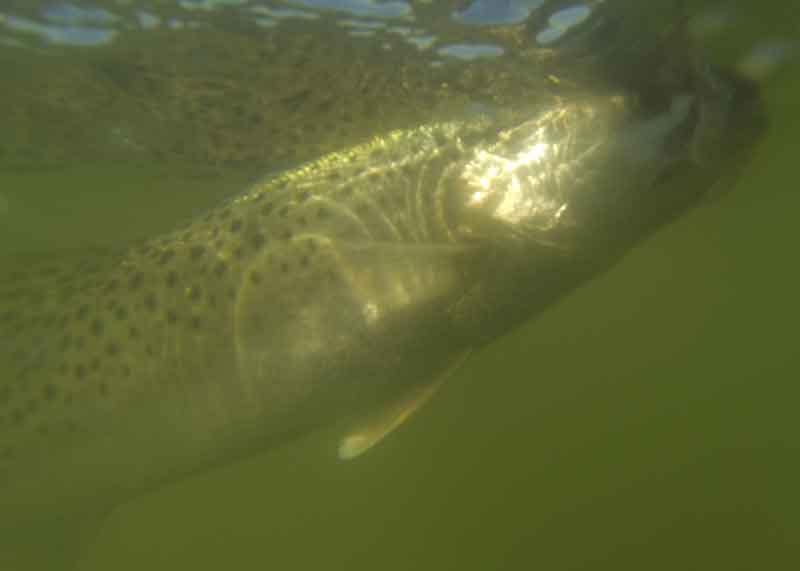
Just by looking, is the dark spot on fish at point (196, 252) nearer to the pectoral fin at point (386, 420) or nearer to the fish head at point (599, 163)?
the pectoral fin at point (386, 420)

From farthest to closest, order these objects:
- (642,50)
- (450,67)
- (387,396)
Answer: (450,67) → (642,50) → (387,396)

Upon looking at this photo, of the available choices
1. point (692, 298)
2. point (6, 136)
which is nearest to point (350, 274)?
point (6, 136)

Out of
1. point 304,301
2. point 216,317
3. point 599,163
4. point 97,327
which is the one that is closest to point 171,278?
point 216,317

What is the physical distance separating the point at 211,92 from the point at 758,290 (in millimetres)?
42068

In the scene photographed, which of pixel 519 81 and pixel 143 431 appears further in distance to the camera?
pixel 519 81

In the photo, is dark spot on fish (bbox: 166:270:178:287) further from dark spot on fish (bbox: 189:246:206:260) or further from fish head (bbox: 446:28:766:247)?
fish head (bbox: 446:28:766:247)

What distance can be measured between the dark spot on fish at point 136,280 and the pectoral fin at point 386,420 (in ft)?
6.83

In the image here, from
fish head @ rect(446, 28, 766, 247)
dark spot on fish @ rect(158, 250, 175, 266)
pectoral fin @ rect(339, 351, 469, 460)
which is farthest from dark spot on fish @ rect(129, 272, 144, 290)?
fish head @ rect(446, 28, 766, 247)

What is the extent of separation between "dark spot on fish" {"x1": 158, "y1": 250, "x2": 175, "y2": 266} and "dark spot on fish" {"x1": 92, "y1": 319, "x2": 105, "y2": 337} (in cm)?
66

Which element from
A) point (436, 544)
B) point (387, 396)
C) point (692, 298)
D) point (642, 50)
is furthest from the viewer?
point (692, 298)

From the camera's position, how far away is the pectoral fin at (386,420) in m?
4.29

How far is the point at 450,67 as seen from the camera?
6863mm

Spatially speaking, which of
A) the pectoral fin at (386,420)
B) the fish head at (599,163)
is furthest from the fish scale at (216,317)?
the fish head at (599,163)

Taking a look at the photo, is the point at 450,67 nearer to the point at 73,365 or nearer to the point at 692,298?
the point at 73,365
